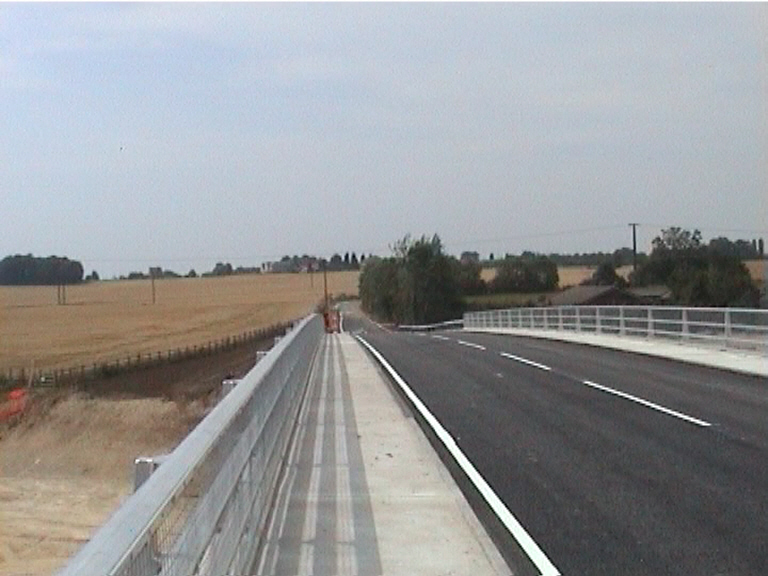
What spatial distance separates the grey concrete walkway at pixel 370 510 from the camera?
8.73 meters

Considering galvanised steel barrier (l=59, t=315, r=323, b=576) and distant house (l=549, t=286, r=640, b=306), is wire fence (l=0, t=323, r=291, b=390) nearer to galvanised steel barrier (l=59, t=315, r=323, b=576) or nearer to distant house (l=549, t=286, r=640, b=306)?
distant house (l=549, t=286, r=640, b=306)

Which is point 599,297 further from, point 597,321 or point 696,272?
point 597,321

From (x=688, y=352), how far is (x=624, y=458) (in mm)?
17064

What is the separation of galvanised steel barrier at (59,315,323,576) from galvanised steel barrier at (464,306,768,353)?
18.5 m

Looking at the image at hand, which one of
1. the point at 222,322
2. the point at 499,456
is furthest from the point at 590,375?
the point at 222,322

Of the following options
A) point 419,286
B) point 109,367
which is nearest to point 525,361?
point 109,367

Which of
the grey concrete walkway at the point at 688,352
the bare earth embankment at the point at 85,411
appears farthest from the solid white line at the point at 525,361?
the bare earth embankment at the point at 85,411

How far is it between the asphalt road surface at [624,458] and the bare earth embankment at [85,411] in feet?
12.0

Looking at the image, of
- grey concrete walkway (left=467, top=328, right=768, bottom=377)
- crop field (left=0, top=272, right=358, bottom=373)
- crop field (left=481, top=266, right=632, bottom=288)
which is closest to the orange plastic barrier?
crop field (left=0, top=272, right=358, bottom=373)

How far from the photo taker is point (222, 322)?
320 feet

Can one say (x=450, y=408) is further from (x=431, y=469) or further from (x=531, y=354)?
(x=531, y=354)

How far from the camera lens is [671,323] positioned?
33.5 m

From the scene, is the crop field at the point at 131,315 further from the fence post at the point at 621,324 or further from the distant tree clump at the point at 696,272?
the fence post at the point at 621,324

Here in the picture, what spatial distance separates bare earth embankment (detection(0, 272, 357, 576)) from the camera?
2309 cm
